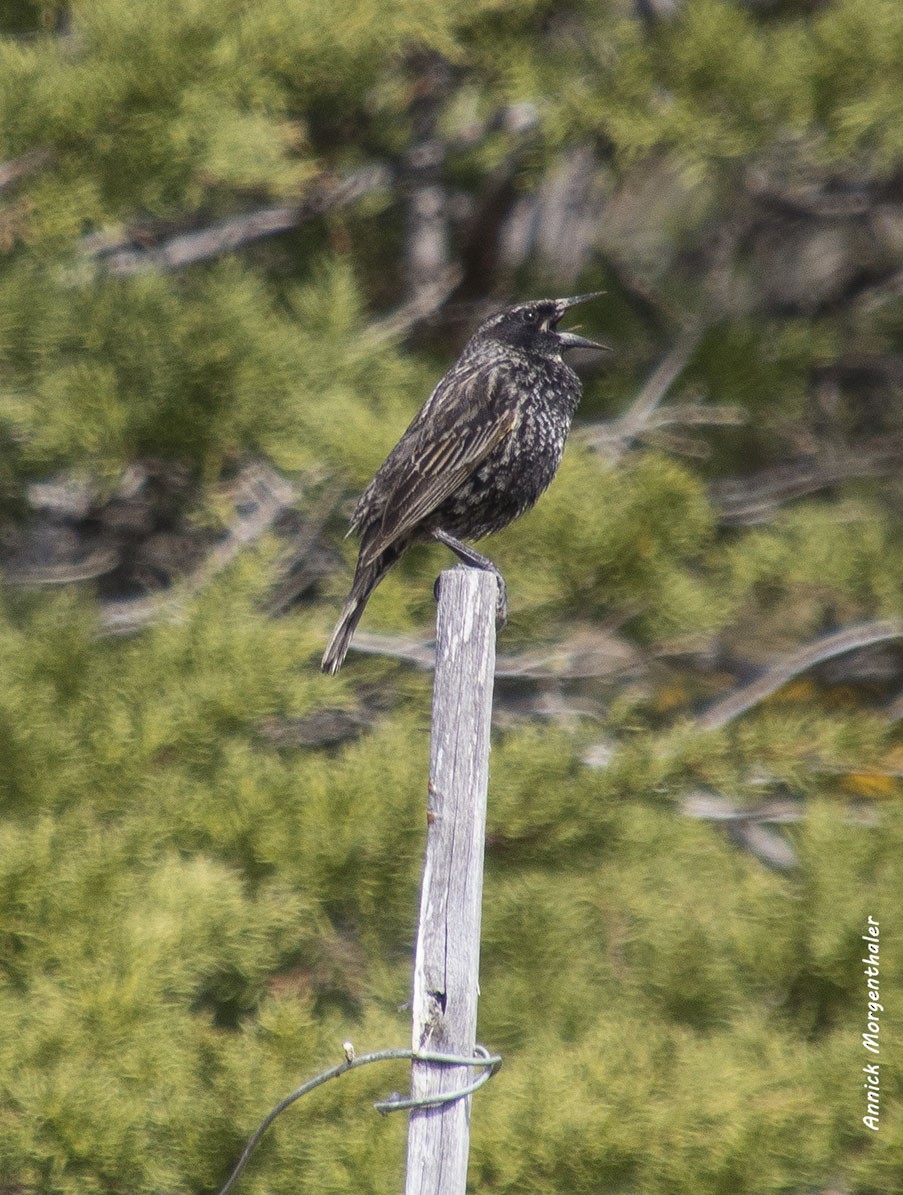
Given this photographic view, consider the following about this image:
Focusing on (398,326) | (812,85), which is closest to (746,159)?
(812,85)

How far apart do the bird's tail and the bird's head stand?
1.89 ft

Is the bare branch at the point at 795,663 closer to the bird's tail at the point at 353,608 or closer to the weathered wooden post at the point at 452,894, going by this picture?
the bird's tail at the point at 353,608

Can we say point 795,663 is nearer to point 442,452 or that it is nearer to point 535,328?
point 535,328

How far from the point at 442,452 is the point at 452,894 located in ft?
4.69

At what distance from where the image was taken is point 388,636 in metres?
5.00

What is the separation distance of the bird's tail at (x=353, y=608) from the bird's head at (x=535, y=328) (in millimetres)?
576

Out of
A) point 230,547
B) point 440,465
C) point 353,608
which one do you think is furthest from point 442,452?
point 230,547

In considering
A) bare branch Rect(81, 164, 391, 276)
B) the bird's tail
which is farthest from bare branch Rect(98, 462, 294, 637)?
the bird's tail

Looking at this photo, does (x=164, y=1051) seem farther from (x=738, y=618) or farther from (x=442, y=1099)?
(x=738, y=618)

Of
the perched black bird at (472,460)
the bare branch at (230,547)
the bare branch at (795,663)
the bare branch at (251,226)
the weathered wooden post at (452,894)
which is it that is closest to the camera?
the weathered wooden post at (452,894)

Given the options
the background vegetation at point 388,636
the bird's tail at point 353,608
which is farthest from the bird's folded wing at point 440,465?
the background vegetation at point 388,636

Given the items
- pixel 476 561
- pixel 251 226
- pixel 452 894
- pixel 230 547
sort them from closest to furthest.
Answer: pixel 452 894 → pixel 476 561 → pixel 230 547 → pixel 251 226

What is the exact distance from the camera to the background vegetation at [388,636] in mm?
3852

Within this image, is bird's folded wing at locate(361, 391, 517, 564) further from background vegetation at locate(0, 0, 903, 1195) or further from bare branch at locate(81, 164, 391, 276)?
bare branch at locate(81, 164, 391, 276)
